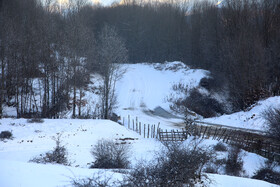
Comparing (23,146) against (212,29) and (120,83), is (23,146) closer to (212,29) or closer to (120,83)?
(120,83)

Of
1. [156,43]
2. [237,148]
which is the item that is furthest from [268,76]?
[156,43]

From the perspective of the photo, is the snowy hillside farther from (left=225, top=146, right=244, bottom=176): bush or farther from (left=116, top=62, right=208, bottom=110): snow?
(left=116, top=62, right=208, bottom=110): snow

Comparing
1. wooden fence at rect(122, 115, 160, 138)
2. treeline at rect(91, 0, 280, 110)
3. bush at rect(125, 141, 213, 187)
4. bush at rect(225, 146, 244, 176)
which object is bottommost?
wooden fence at rect(122, 115, 160, 138)

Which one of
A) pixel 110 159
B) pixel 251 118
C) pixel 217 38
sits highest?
pixel 217 38

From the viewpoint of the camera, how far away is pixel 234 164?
12.1 metres

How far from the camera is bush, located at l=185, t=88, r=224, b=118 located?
1206 inches

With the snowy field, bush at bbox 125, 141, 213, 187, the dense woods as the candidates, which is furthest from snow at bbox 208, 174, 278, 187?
the dense woods

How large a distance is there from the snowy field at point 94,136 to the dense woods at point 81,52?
369cm

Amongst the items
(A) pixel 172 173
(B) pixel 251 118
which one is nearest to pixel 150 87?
(B) pixel 251 118

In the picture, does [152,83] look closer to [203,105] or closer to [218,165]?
[203,105]

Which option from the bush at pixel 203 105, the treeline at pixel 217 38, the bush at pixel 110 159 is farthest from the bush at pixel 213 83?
the bush at pixel 110 159

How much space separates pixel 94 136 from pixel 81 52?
11.6 meters

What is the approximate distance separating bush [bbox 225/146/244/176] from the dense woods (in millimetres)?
15374

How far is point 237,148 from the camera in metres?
13.2
